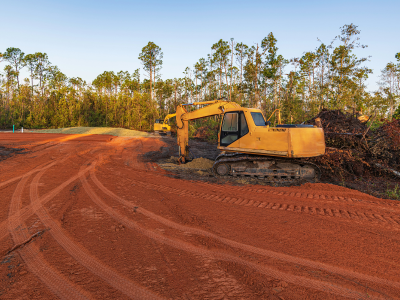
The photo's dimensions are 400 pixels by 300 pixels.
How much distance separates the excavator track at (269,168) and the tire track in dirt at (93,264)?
580 centimetres

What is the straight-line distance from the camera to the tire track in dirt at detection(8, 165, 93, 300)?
2.75 m

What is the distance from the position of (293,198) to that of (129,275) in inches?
182

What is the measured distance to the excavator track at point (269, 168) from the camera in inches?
328

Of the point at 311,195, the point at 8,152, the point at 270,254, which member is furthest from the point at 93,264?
the point at 8,152

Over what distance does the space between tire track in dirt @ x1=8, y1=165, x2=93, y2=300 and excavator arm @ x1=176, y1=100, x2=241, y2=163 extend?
23.0ft

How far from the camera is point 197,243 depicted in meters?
3.91

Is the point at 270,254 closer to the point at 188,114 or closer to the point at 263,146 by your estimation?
the point at 263,146

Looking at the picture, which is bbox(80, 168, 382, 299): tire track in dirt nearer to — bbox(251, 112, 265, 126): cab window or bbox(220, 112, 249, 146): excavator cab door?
bbox(220, 112, 249, 146): excavator cab door

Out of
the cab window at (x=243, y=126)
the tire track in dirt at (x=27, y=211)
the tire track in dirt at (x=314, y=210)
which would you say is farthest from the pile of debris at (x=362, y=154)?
the tire track in dirt at (x=27, y=211)

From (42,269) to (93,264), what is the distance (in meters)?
0.65

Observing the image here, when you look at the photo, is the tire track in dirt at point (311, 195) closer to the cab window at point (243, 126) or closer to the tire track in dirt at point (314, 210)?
the tire track in dirt at point (314, 210)

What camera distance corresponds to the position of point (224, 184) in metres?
7.82

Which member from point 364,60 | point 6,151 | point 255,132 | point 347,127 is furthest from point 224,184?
point 364,60

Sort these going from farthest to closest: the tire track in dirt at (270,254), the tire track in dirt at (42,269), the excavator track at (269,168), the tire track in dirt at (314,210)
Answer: the excavator track at (269,168), the tire track in dirt at (314,210), the tire track in dirt at (270,254), the tire track in dirt at (42,269)
